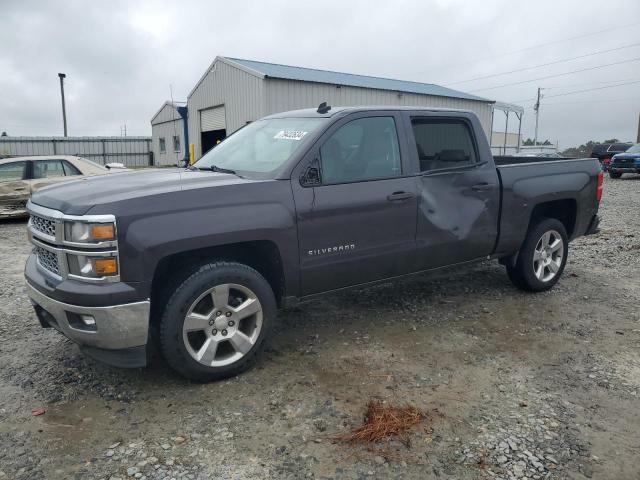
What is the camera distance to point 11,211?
34.8ft

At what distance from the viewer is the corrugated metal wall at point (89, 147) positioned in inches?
1293

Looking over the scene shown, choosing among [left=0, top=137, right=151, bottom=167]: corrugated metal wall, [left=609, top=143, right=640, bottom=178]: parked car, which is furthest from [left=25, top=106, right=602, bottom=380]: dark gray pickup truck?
[left=0, top=137, right=151, bottom=167]: corrugated metal wall

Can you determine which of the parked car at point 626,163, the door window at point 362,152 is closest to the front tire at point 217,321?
the door window at point 362,152

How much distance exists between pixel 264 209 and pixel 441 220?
66.5 inches

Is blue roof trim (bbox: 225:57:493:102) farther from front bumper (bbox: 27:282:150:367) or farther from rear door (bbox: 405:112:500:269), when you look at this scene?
front bumper (bbox: 27:282:150:367)

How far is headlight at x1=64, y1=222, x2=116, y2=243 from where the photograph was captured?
2.97 metres

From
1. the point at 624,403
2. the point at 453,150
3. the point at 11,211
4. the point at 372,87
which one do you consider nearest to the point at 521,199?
the point at 453,150

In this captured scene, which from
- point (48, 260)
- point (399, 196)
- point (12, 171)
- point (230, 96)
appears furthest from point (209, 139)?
point (48, 260)

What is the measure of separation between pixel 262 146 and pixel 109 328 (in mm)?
1921

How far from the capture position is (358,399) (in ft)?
10.8

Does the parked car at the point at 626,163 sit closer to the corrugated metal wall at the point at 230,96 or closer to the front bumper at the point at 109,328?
the corrugated metal wall at the point at 230,96

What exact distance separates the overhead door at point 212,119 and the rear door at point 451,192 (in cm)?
1777

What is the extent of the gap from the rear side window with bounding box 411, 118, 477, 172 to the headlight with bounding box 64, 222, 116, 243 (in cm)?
254

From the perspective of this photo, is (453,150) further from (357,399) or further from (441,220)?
(357,399)
